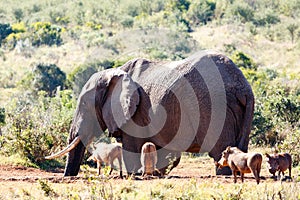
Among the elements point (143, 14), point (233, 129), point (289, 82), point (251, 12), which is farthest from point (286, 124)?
point (143, 14)

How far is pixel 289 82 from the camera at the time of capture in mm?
28828

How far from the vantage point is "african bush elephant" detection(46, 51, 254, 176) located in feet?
35.3

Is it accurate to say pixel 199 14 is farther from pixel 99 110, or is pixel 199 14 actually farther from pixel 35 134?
pixel 99 110

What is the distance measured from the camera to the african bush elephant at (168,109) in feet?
35.3

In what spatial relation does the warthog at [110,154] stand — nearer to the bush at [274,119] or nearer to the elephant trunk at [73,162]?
the elephant trunk at [73,162]

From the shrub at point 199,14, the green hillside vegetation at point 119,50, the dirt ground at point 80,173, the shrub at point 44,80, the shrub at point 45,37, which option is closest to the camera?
the dirt ground at point 80,173

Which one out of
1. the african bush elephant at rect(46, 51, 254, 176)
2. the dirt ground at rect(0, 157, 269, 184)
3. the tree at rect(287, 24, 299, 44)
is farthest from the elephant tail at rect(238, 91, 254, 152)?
the tree at rect(287, 24, 299, 44)

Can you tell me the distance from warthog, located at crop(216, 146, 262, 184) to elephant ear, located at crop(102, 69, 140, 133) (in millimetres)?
2528

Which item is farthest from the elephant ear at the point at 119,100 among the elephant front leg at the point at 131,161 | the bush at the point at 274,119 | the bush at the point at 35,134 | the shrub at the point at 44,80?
the shrub at the point at 44,80

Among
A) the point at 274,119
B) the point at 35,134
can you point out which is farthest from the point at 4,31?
the point at 35,134

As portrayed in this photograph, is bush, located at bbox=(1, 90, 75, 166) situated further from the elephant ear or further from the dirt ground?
the elephant ear

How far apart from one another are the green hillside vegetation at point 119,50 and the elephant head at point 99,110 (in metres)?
2.02

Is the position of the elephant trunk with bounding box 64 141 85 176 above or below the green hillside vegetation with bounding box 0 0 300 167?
below

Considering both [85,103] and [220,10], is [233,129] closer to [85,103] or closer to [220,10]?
[85,103]
